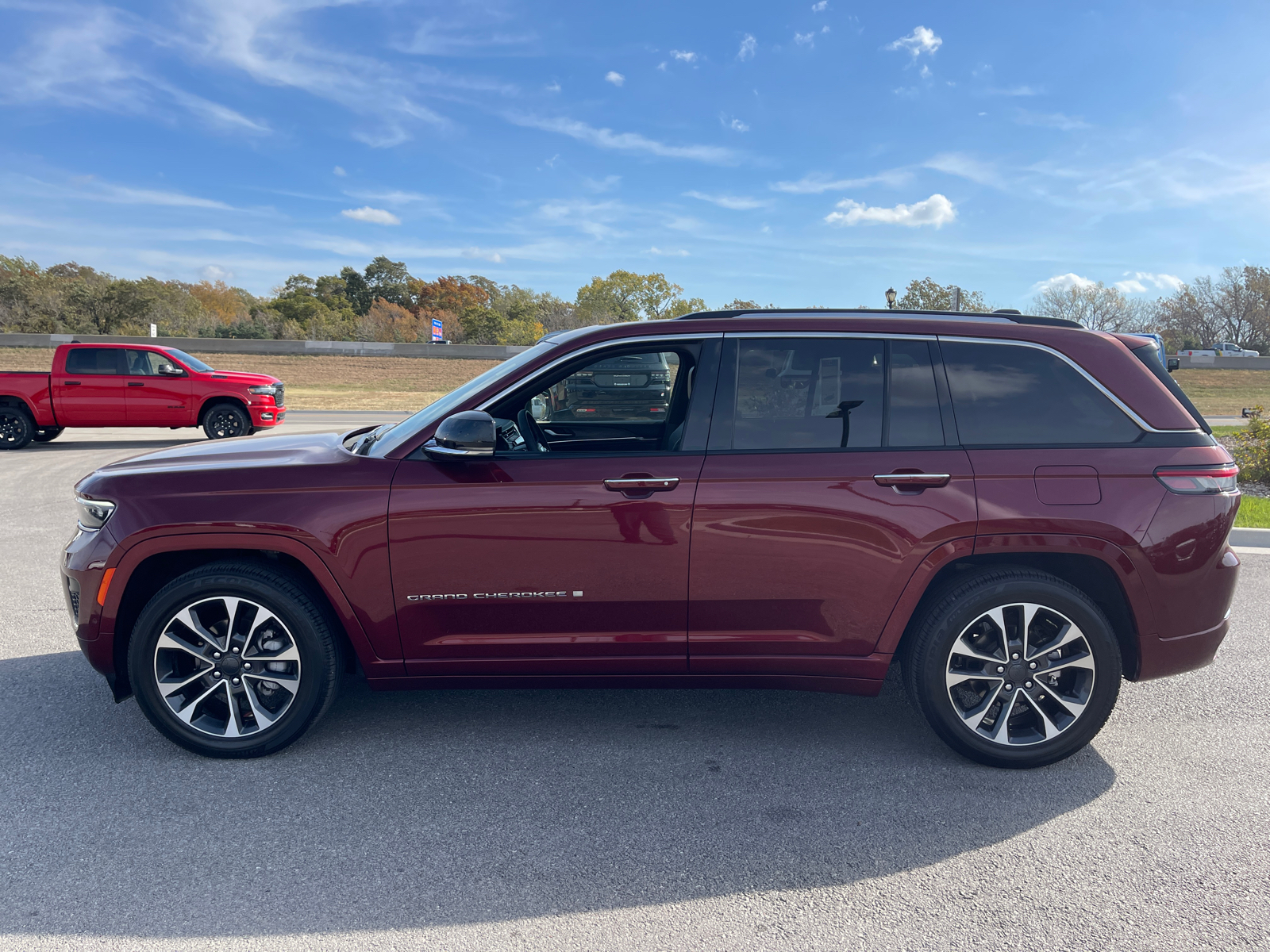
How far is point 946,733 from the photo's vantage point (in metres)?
3.45

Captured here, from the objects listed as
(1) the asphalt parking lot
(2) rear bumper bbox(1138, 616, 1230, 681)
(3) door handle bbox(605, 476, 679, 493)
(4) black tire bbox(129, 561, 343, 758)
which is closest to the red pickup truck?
(1) the asphalt parking lot

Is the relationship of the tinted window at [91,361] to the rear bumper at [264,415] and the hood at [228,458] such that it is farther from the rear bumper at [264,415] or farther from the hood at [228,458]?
the hood at [228,458]

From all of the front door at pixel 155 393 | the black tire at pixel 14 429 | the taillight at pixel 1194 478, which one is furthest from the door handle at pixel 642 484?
the black tire at pixel 14 429

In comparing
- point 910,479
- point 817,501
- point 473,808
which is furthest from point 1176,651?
point 473,808

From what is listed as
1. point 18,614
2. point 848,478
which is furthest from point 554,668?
point 18,614

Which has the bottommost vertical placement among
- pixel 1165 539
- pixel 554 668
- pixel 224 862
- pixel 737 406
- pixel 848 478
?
pixel 224 862

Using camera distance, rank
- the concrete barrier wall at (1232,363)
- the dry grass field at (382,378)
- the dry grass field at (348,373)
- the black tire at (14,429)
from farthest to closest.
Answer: the concrete barrier wall at (1232,363)
the dry grass field at (382,378)
the dry grass field at (348,373)
the black tire at (14,429)

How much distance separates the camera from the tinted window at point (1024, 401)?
3.45 metres

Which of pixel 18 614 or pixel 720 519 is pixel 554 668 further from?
pixel 18 614

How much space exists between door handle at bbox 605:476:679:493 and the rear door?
15.2m

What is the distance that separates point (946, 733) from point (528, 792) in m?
1.70

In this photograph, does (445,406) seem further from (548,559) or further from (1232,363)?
(1232,363)

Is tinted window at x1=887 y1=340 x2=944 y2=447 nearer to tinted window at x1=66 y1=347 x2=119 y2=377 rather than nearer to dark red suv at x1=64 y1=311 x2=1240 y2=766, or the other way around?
dark red suv at x1=64 y1=311 x2=1240 y2=766

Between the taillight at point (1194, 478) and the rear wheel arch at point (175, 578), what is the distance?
11.1ft
